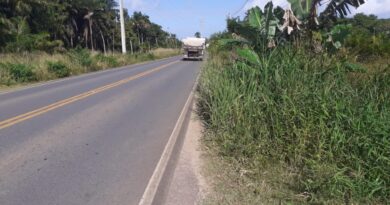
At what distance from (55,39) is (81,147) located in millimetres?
58081

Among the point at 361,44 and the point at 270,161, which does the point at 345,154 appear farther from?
the point at 361,44

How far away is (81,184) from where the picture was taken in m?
6.02

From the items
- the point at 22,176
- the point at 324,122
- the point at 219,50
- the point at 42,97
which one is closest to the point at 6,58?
the point at 42,97

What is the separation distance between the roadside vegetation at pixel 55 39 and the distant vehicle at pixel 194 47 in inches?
236

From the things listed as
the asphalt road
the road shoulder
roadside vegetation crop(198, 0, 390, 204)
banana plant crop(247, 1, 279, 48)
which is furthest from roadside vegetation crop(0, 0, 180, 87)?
roadside vegetation crop(198, 0, 390, 204)

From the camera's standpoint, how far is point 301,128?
6.36m

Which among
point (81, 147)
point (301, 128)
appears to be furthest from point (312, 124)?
point (81, 147)

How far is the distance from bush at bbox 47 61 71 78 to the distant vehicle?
1065 inches

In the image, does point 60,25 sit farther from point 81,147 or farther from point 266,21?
point 81,147

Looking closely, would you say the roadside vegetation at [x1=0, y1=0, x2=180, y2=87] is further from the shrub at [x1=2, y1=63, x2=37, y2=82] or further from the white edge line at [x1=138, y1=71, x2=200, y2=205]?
the white edge line at [x1=138, y1=71, x2=200, y2=205]

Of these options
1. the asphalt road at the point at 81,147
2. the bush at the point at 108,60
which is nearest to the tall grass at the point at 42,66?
the bush at the point at 108,60

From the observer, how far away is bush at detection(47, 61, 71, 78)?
27719mm

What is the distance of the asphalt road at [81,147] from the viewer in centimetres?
576

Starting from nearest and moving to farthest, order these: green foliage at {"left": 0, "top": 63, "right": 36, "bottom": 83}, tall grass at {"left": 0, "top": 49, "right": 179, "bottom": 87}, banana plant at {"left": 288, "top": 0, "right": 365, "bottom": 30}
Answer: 1. banana plant at {"left": 288, "top": 0, "right": 365, "bottom": 30}
2. green foliage at {"left": 0, "top": 63, "right": 36, "bottom": 83}
3. tall grass at {"left": 0, "top": 49, "right": 179, "bottom": 87}
